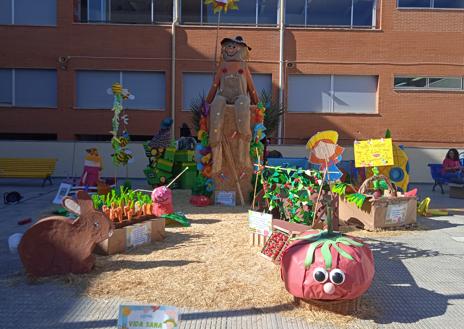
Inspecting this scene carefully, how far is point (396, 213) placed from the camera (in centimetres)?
880

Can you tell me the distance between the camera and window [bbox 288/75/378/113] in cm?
2002

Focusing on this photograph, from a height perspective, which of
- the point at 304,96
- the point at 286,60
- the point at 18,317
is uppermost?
the point at 286,60

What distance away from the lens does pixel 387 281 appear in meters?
5.75

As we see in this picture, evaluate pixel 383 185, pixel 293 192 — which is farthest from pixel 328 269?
pixel 383 185

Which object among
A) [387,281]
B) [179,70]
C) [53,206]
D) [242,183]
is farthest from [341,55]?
[387,281]

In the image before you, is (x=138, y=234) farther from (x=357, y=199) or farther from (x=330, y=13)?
(x=330, y=13)

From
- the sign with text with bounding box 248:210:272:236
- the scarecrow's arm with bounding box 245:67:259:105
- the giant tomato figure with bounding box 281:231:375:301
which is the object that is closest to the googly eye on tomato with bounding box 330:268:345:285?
the giant tomato figure with bounding box 281:231:375:301

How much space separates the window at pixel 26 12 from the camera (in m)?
19.8

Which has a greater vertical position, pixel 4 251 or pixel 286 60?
pixel 286 60

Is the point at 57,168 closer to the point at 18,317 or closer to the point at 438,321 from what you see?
the point at 18,317

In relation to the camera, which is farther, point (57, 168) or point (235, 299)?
point (57, 168)

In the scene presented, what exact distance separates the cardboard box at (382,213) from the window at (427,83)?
11.9 metres

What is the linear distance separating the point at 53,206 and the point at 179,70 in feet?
32.8

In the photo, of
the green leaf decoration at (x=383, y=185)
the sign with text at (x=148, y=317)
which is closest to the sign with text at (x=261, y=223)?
the green leaf decoration at (x=383, y=185)
